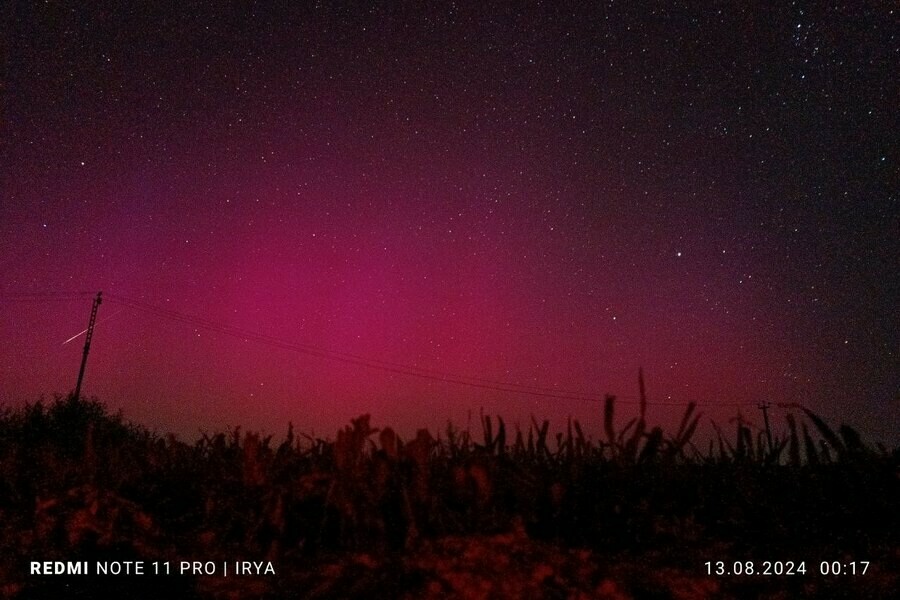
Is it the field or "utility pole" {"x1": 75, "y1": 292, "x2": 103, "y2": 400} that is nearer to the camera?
the field

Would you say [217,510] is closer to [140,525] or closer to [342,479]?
[140,525]

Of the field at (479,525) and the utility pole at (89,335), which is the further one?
the utility pole at (89,335)

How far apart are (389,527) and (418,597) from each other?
0.42 metres

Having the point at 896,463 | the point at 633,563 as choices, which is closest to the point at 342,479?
the point at 633,563

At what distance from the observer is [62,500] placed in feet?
8.41
